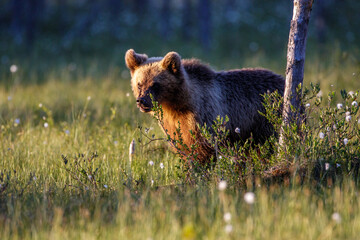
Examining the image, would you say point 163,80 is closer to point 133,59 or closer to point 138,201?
point 133,59

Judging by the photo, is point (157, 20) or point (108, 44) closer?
point (108, 44)

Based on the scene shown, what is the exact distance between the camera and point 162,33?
93.1ft

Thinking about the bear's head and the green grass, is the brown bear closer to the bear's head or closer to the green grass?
the bear's head

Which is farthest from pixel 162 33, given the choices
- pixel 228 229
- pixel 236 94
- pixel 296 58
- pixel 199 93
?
pixel 228 229

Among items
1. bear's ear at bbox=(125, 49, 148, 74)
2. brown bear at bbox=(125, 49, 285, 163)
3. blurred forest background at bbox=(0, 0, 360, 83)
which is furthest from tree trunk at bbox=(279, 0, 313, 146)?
blurred forest background at bbox=(0, 0, 360, 83)

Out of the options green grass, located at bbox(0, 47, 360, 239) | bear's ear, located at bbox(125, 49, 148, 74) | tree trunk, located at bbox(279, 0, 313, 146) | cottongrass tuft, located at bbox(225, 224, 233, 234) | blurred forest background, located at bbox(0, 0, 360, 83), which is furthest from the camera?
blurred forest background, located at bbox(0, 0, 360, 83)

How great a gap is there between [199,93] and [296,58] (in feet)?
4.60

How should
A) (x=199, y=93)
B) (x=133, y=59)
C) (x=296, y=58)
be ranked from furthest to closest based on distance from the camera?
(x=133, y=59) → (x=199, y=93) → (x=296, y=58)

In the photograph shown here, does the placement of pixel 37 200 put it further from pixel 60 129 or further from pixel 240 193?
pixel 60 129

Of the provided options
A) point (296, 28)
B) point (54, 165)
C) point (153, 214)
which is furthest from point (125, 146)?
point (296, 28)

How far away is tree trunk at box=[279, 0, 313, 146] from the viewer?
4.76 metres

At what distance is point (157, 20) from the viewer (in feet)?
128

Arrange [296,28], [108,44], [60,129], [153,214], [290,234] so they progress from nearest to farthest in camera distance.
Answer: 1. [290,234]
2. [153,214]
3. [296,28]
4. [60,129]
5. [108,44]

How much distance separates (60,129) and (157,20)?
107 feet
